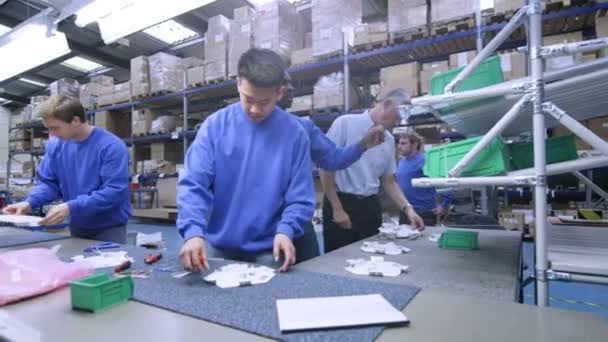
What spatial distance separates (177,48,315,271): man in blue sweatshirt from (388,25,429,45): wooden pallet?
3433mm

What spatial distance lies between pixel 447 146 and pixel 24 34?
5311 millimetres

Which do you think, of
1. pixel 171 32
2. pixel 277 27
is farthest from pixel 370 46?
pixel 171 32

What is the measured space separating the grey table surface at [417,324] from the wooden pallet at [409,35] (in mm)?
3944

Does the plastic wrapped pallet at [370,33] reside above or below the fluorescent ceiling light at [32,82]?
below

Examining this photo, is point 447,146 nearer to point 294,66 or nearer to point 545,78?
point 545,78

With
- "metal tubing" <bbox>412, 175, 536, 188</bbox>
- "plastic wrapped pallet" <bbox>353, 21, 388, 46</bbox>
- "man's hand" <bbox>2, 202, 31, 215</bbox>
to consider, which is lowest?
"man's hand" <bbox>2, 202, 31, 215</bbox>

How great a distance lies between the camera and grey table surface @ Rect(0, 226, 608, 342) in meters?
0.62

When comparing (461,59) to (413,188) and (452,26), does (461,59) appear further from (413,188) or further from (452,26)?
(413,188)

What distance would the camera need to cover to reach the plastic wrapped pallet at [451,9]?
12.3 feet

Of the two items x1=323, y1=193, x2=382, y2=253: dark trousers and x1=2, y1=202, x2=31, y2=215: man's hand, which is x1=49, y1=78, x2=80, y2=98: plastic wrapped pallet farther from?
x1=323, y1=193, x2=382, y2=253: dark trousers

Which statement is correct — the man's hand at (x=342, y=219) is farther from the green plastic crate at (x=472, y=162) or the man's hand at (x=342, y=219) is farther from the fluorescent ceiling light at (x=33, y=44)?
the fluorescent ceiling light at (x=33, y=44)

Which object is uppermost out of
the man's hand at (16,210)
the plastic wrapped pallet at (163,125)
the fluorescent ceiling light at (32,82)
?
the fluorescent ceiling light at (32,82)

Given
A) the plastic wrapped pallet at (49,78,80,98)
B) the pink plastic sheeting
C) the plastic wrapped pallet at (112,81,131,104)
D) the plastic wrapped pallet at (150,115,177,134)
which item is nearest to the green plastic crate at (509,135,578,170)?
the pink plastic sheeting

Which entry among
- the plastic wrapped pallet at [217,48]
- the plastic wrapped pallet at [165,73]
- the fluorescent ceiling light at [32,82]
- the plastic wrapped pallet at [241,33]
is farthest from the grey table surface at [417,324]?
the fluorescent ceiling light at [32,82]
